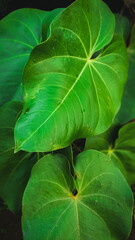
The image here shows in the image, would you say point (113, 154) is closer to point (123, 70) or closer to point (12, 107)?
point (123, 70)

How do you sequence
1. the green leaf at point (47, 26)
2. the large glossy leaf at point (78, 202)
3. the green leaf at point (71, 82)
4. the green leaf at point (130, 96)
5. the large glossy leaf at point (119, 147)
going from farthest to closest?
the green leaf at point (130, 96)
the large glossy leaf at point (119, 147)
the green leaf at point (47, 26)
the large glossy leaf at point (78, 202)
the green leaf at point (71, 82)

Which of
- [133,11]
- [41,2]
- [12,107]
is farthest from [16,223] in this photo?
[133,11]

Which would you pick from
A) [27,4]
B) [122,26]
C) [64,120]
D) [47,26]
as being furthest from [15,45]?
[122,26]

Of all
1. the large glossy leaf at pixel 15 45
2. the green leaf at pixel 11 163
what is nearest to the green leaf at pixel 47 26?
the large glossy leaf at pixel 15 45

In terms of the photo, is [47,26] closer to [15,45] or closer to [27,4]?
[15,45]

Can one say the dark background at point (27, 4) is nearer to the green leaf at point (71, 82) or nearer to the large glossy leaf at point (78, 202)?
the green leaf at point (71, 82)

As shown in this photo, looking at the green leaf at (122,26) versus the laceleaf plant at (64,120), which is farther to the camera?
the green leaf at (122,26)

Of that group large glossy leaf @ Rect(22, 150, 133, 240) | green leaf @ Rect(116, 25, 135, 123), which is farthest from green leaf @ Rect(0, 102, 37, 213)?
green leaf @ Rect(116, 25, 135, 123)
